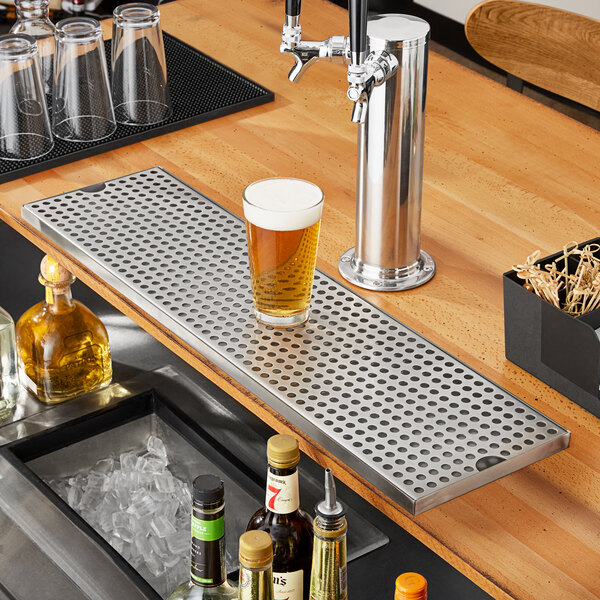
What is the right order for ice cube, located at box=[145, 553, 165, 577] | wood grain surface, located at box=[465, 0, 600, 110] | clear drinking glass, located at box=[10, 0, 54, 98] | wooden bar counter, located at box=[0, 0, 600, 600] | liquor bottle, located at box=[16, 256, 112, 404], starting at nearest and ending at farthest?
1. wooden bar counter, located at box=[0, 0, 600, 600]
2. ice cube, located at box=[145, 553, 165, 577]
3. liquor bottle, located at box=[16, 256, 112, 404]
4. clear drinking glass, located at box=[10, 0, 54, 98]
5. wood grain surface, located at box=[465, 0, 600, 110]

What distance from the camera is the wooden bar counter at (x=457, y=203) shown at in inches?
37.1

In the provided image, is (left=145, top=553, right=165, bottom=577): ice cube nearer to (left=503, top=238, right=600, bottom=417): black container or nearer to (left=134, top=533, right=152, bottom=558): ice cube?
(left=134, top=533, right=152, bottom=558): ice cube

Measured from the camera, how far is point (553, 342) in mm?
1083

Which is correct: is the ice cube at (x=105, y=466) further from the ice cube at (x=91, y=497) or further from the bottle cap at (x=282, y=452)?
the bottle cap at (x=282, y=452)

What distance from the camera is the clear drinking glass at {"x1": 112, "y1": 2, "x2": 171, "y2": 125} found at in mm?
1666

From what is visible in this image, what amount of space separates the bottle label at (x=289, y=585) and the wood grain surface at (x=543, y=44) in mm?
1349

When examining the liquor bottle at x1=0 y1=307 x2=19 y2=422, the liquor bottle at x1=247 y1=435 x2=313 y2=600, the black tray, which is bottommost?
the liquor bottle at x1=0 y1=307 x2=19 y2=422


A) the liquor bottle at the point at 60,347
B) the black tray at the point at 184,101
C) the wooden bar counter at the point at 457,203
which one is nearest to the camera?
the wooden bar counter at the point at 457,203

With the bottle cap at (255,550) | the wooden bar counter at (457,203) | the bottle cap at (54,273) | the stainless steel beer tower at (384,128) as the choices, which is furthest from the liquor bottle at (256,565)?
the bottle cap at (54,273)

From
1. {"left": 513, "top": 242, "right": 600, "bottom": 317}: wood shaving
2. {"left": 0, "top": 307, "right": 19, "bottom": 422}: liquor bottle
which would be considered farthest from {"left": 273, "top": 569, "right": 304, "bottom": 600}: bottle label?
{"left": 0, "top": 307, "right": 19, "bottom": 422}: liquor bottle

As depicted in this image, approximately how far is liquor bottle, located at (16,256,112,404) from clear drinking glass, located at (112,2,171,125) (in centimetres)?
32

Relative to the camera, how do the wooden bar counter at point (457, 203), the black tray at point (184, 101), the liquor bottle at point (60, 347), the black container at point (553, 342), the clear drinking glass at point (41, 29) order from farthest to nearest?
the clear drinking glass at point (41, 29) → the liquor bottle at point (60, 347) → the black tray at point (184, 101) → the black container at point (553, 342) → the wooden bar counter at point (457, 203)

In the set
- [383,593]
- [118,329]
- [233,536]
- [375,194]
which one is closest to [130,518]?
[233,536]

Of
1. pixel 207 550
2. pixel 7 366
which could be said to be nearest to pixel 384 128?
pixel 207 550
